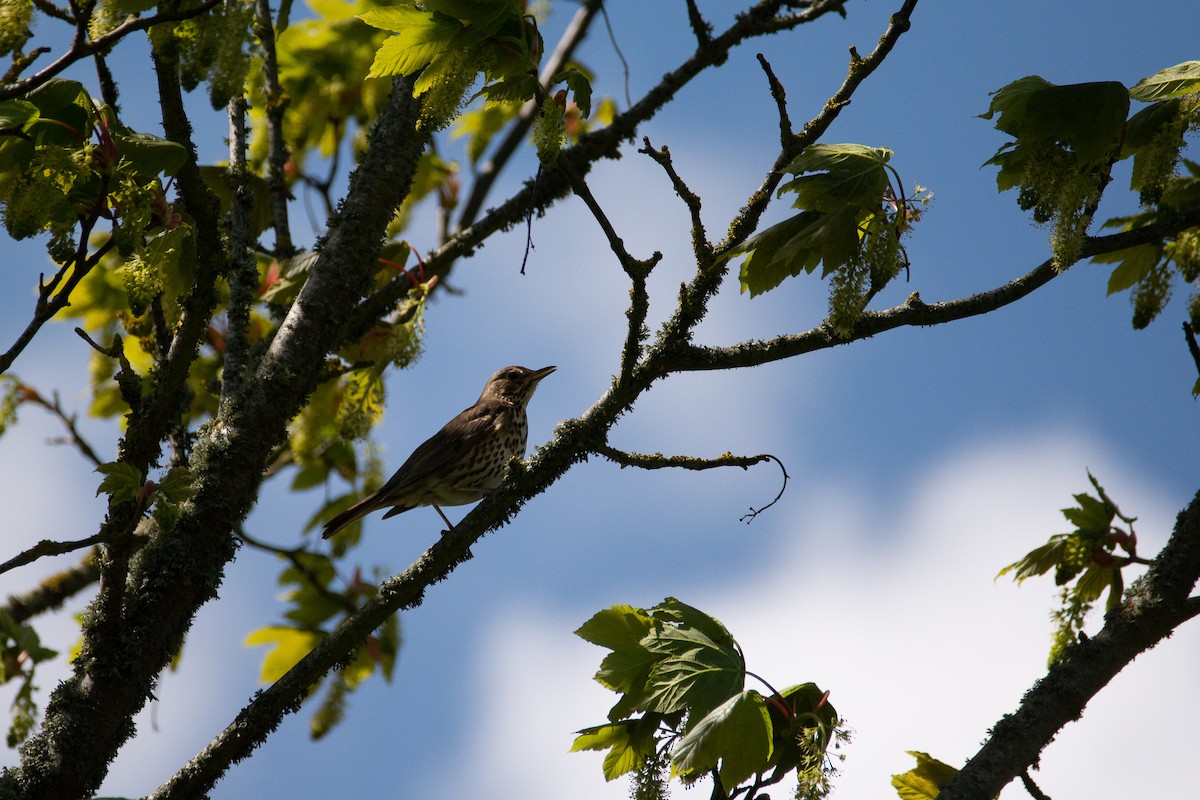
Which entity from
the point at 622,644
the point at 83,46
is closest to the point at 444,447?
the point at 622,644

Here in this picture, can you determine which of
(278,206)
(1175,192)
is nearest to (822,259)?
(1175,192)

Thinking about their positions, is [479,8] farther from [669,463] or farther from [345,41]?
[345,41]

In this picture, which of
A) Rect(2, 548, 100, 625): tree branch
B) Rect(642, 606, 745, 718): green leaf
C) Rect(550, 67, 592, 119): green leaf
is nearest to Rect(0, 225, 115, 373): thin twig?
Rect(550, 67, 592, 119): green leaf

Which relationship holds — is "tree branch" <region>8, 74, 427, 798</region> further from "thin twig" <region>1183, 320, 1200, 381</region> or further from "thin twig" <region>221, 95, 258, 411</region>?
"thin twig" <region>1183, 320, 1200, 381</region>

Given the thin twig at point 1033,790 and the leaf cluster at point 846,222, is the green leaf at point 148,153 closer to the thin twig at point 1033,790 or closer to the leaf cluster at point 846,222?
the leaf cluster at point 846,222

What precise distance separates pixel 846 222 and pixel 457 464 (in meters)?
4.92

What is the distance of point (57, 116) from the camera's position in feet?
11.6

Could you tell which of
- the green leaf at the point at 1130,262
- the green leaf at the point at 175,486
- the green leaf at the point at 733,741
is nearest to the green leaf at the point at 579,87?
the green leaf at the point at 175,486

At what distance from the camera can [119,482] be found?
3.57 m

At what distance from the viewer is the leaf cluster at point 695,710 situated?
355 cm

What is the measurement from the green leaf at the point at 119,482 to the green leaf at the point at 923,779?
2.83 m

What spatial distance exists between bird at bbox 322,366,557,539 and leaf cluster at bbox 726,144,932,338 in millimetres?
4481

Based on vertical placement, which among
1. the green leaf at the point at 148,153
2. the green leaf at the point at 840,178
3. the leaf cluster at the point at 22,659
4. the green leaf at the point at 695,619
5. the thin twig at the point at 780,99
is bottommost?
the leaf cluster at the point at 22,659

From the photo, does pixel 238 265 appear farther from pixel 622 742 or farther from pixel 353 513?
pixel 622 742
